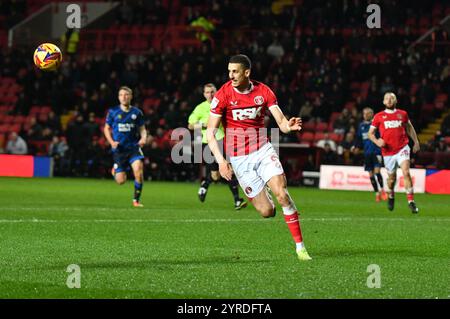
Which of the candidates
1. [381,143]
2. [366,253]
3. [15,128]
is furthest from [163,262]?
[15,128]

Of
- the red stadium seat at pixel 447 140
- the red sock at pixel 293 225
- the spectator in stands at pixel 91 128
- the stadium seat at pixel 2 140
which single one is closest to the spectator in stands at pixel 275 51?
the spectator in stands at pixel 91 128

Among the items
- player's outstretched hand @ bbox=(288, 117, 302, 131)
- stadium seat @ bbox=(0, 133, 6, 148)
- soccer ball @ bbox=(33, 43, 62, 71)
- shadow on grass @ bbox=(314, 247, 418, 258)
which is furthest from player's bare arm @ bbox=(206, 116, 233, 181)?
stadium seat @ bbox=(0, 133, 6, 148)

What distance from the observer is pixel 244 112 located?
1188 centimetres

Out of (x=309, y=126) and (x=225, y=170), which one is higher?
(x=309, y=126)

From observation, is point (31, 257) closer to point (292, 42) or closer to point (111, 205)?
point (111, 205)

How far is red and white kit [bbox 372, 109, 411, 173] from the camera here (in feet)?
66.5

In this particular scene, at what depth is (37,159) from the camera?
34.2 m

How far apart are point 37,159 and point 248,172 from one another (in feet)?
76.4

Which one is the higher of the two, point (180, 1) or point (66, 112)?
point (180, 1)

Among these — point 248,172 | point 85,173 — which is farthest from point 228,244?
point 85,173

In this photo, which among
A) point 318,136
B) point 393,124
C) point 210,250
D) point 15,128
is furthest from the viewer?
point 15,128

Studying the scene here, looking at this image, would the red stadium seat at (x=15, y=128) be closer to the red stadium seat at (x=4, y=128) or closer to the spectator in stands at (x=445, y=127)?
the red stadium seat at (x=4, y=128)

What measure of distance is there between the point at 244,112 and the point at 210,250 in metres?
1.74

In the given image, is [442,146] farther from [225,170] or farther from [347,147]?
[225,170]
